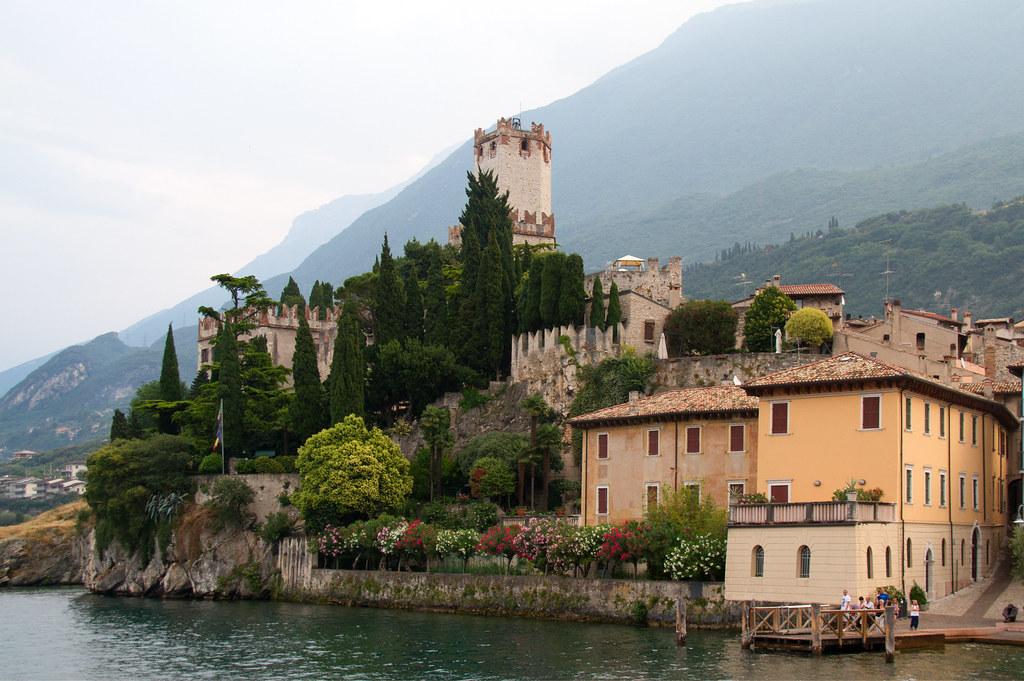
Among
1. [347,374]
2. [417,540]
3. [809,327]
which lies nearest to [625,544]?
[417,540]

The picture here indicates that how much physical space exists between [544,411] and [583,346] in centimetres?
479

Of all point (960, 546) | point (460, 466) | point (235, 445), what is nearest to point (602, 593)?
point (960, 546)

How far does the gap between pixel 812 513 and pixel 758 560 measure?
9.32 feet

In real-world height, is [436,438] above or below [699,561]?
above

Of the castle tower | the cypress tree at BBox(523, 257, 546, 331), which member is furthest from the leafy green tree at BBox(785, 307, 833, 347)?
the castle tower

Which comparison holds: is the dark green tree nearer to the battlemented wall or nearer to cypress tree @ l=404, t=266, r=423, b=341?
cypress tree @ l=404, t=266, r=423, b=341

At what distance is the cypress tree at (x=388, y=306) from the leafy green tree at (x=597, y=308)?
44.3ft

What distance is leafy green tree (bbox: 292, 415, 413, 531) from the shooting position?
204 feet

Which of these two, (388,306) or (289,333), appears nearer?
(388,306)

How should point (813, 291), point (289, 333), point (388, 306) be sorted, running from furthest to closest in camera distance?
1. point (289, 333)
2. point (813, 291)
3. point (388, 306)

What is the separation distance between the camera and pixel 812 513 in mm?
40219

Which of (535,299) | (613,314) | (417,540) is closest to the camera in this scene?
(417,540)

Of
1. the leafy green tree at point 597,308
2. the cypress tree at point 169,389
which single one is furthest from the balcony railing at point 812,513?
the cypress tree at point 169,389

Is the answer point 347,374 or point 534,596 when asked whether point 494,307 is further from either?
point 534,596
